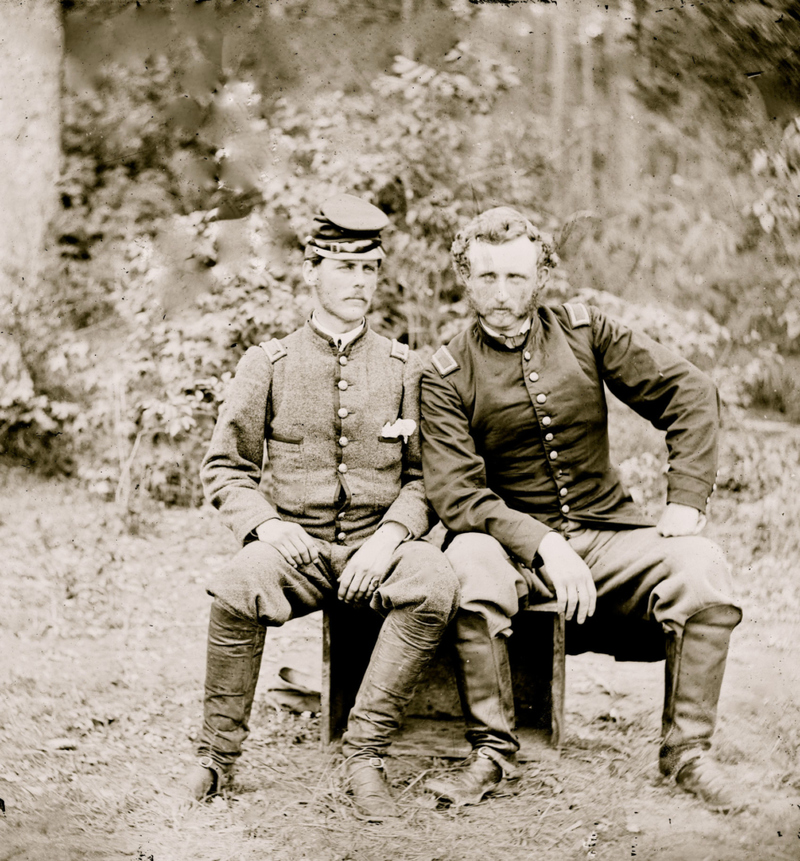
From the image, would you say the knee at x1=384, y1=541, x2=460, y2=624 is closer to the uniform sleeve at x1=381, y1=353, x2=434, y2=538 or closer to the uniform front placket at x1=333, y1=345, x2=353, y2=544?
the uniform sleeve at x1=381, y1=353, x2=434, y2=538

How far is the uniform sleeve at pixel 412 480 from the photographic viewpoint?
120 inches

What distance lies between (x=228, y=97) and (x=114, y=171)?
96 cm

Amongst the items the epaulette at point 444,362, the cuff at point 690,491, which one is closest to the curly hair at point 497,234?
the epaulette at point 444,362

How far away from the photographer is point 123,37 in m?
6.03

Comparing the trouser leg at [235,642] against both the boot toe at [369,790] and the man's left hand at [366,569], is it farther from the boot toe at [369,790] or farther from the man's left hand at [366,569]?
the boot toe at [369,790]

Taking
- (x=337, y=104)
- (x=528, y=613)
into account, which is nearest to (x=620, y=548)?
(x=528, y=613)

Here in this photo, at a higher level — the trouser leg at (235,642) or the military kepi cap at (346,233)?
the military kepi cap at (346,233)

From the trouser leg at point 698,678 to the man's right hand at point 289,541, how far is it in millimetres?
1146

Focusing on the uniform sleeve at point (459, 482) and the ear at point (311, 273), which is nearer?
the uniform sleeve at point (459, 482)

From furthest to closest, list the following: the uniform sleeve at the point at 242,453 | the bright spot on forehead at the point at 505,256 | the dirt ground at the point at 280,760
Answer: the bright spot on forehead at the point at 505,256 < the uniform sleeve at the point at 242,453 < the dirt ground at the point at 280,760

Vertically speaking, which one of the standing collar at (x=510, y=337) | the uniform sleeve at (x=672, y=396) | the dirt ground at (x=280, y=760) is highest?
the standing collar at (x=510, y=337)

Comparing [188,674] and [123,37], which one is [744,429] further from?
[123,37]

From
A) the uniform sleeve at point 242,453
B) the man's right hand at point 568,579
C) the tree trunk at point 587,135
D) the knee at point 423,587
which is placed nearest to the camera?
the knee at point 423,587

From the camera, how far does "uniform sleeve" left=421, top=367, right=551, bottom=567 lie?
2994mm
